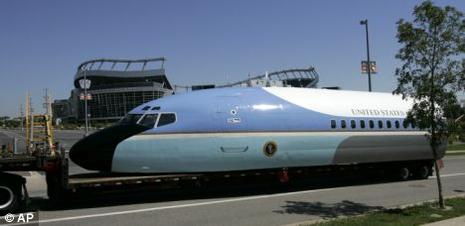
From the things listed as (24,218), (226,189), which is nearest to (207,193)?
(226,189)

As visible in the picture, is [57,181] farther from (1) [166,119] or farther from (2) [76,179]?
(1) [166,119]

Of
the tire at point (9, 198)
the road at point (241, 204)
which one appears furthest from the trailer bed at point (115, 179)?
the tire at point (9, 198)

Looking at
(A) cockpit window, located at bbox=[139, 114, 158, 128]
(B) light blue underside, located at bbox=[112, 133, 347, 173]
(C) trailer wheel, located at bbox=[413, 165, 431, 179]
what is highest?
(A) cockpit window, located at bbox=[139, 114, 158, 128]

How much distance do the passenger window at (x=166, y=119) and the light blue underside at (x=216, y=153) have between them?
0.44 metres

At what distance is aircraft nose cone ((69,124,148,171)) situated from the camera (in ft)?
45.7

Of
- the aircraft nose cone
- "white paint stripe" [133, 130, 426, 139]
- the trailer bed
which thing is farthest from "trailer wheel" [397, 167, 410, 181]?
the aircraft nose cone

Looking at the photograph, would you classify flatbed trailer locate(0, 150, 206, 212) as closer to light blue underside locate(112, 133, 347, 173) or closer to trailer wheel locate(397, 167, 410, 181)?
light blue underside locate(112, 133, 347, 173)

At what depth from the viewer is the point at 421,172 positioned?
837 inches

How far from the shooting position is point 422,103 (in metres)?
12.6

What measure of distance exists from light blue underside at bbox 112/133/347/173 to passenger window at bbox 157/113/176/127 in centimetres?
44

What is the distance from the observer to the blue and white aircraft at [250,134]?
14344 millimetres

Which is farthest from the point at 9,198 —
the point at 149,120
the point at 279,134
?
the point at 279,134

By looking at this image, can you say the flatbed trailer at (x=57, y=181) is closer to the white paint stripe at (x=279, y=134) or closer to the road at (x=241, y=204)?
the road at (x=241, y=204)

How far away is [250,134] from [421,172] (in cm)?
875
